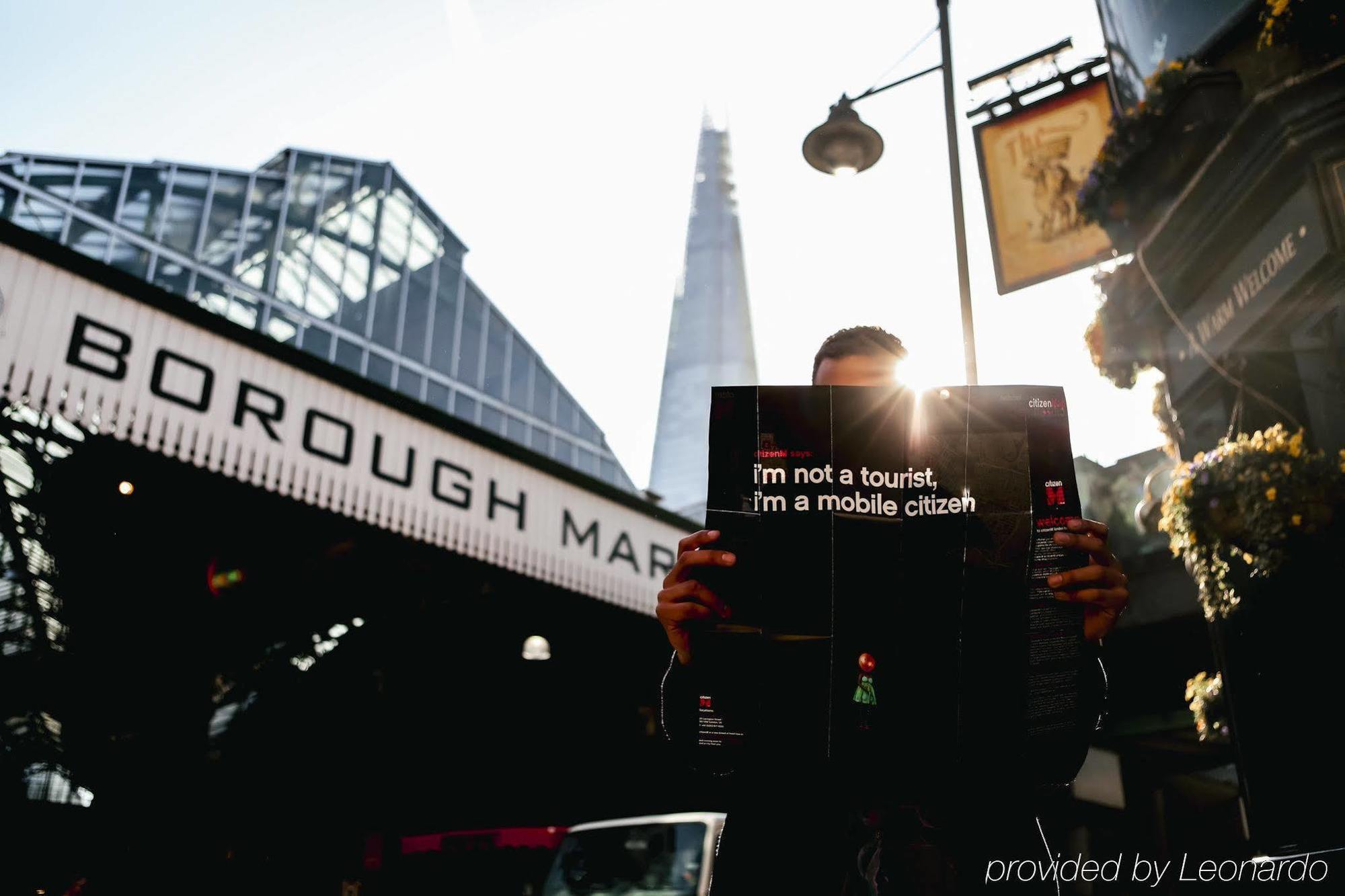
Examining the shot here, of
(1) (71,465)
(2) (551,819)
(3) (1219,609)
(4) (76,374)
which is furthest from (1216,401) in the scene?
(2) (551,819)

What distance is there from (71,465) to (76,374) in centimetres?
528

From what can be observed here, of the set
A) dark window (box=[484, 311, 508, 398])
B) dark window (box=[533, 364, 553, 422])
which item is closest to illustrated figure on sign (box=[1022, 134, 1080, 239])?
dark window (box=[484, 311, 508, 398])

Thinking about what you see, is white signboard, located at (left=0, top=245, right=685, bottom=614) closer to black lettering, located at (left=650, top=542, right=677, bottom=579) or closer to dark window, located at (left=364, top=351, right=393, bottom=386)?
black lettering, located at (left=650, top=542, right=677, bottom=579)

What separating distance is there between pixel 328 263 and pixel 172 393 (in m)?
15.0

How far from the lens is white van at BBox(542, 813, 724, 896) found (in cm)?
833

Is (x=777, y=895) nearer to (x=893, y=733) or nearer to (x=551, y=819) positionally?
(x=893, y=733)

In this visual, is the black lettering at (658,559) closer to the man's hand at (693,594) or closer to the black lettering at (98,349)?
the black lettering at (98,349)

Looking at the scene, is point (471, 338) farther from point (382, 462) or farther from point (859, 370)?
point (859, 370)

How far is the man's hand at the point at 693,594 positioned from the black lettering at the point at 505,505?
878cm

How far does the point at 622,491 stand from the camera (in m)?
12.9

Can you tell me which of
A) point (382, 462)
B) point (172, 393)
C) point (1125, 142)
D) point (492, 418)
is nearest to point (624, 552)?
point (382, 462)

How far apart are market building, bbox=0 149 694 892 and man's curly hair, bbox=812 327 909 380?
6731mm

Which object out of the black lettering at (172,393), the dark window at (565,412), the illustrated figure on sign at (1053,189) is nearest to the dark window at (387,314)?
the dark window at (565,412)

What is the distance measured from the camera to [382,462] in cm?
970
